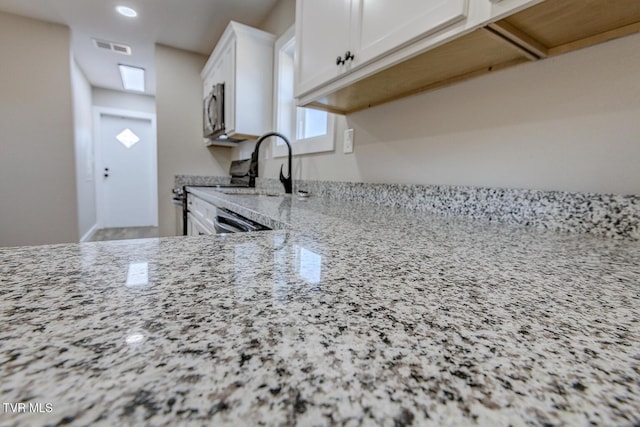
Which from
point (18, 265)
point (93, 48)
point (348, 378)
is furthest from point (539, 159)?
point (93, 48)

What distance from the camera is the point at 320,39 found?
126 centimetres

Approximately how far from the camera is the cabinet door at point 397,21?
0.74m

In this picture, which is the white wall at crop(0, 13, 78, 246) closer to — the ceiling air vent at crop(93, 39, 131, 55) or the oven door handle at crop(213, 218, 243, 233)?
the ceiling air vent at crop(93, 39, 131, 55)

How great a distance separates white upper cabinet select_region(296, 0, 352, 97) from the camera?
112 centimetres

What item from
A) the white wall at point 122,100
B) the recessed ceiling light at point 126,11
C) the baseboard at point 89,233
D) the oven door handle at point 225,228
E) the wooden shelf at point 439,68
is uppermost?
A: the recessed ceiling light at point 126,11

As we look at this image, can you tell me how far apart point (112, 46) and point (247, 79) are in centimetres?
197

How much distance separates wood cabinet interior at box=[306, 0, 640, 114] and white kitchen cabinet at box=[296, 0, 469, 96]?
71mm

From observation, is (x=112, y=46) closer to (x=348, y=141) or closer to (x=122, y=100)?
(x=122, y=100)

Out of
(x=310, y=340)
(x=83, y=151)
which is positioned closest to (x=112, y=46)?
(x=83, y=151)

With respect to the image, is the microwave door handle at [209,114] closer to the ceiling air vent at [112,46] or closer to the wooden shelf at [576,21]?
the ceiling air vent at [112,46]

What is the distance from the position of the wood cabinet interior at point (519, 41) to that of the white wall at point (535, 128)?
0.10 feet

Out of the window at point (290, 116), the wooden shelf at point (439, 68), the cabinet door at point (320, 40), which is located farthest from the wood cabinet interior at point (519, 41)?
the window at point (290, 116)

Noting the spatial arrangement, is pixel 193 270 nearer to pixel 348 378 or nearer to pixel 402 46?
pixel 348 378

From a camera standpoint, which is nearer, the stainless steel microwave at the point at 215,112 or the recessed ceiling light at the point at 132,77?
the stainless steel microwave at the point at 215,112
